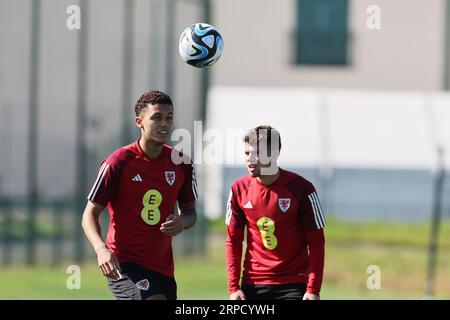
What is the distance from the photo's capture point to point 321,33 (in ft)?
102

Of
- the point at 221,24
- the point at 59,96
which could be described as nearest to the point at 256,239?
Result: the point at 59,96

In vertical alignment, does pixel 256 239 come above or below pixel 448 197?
above

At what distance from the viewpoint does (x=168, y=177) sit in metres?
8.65

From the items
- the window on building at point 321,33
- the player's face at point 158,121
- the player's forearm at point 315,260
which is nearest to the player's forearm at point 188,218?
the player's face at point 158,121

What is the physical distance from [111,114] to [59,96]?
96cm

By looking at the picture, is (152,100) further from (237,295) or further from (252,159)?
(237,295)

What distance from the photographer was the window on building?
3083 centimetres

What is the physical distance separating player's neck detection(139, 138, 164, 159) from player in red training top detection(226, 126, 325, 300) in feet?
2.25

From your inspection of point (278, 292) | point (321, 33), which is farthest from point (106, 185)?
point (321, 33)

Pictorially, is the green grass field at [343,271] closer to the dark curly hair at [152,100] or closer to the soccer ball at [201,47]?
the soccer ball at [201,47]

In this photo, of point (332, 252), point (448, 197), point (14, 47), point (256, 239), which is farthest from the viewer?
point (448, 197)

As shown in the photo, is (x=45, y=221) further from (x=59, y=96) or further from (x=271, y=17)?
(x=271, y=17)

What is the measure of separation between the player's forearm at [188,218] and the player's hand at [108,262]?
0.69 meters

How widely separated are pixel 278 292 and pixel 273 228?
17.9 inches
